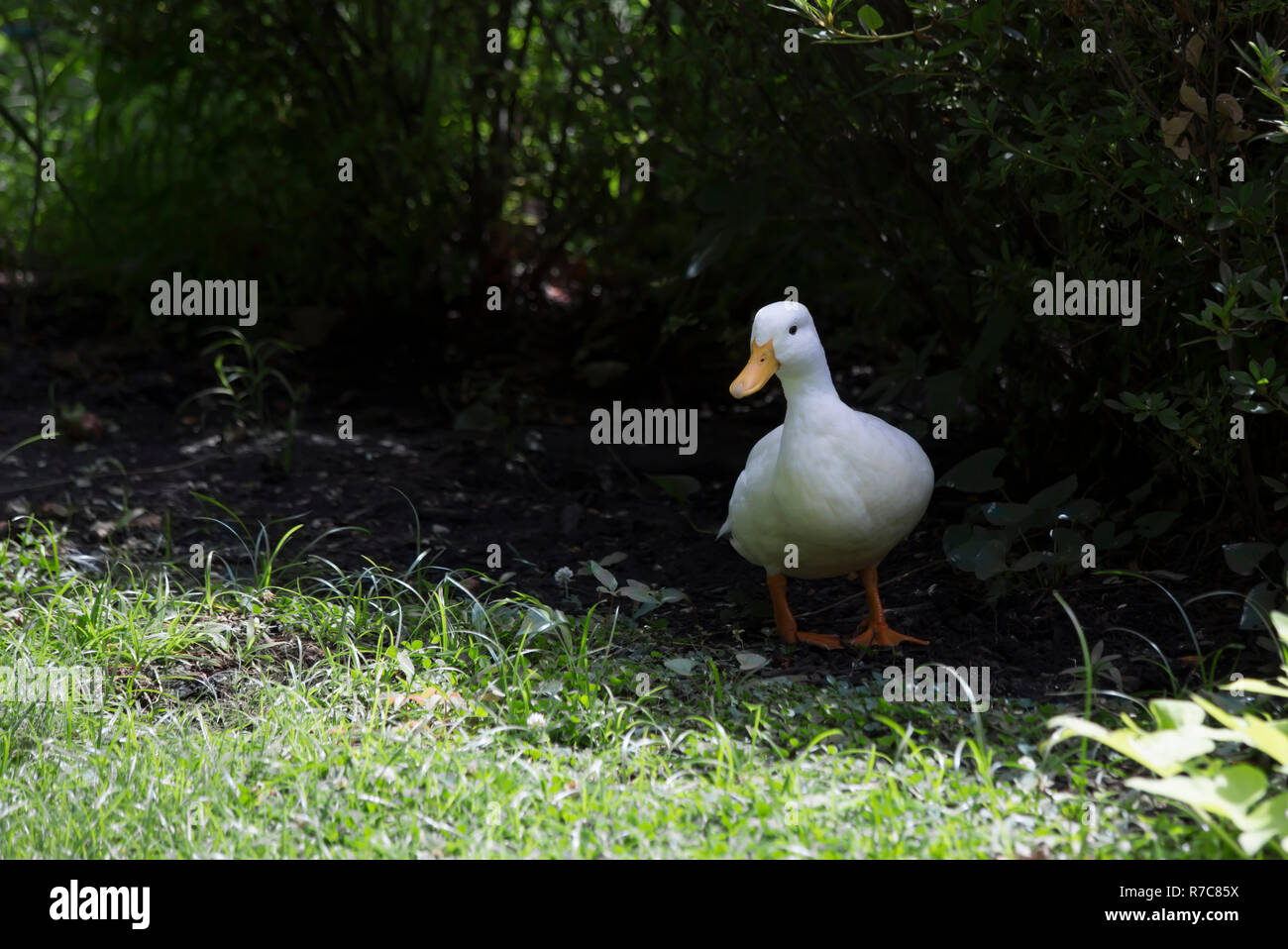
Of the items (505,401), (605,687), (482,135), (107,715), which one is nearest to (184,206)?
(482,135)

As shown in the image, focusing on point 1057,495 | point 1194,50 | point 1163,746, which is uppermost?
point 1194,50

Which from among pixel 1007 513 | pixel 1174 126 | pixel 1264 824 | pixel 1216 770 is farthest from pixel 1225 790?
pixel 1174 126

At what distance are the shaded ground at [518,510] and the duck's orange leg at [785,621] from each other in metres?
0.05

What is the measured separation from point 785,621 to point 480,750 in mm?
966

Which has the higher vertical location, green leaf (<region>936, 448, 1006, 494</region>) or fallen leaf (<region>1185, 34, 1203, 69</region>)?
fallen leaf (<region>1185, 34, 1203, 69</region>)

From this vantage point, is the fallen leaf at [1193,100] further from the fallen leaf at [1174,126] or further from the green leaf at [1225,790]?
the green leaf at [1225,790]

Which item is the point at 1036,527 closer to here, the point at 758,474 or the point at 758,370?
the point at 758,474

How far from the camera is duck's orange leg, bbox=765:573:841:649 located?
3.31 meters

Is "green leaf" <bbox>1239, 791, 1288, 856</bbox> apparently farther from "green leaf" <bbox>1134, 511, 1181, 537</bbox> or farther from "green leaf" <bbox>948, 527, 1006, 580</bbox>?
"green leaf" <bbox>1134, 511, 1181, 537</bbox>

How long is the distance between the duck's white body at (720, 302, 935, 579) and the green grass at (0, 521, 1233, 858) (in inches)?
13.6

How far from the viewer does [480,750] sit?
8.84 feet

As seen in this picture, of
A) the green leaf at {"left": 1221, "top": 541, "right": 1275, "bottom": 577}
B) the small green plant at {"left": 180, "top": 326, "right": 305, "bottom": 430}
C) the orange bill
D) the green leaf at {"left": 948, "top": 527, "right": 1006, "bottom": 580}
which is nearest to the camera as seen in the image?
the green leaf at {"left": 1221, "top": 541, "right": 1275, "bottom": 577}

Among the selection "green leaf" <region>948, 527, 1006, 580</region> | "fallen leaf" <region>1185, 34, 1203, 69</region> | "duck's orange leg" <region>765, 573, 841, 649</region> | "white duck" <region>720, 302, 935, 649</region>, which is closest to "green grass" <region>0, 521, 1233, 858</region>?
"duck's orange leg" <region>765, 573, 841, 649</region>

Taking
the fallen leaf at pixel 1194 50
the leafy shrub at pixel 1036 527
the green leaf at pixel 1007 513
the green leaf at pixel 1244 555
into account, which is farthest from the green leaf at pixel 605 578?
the fallen leaf at pixel 1194 50
